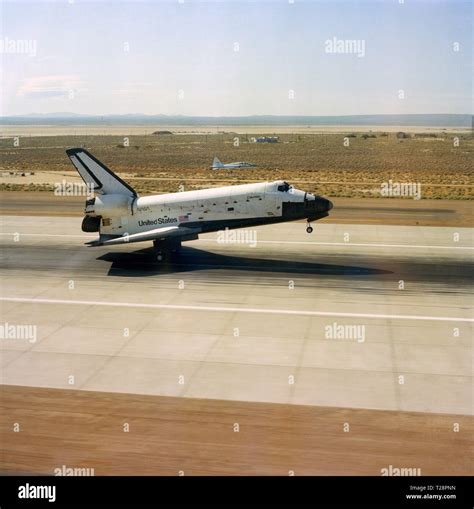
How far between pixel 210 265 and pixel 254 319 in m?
8.63

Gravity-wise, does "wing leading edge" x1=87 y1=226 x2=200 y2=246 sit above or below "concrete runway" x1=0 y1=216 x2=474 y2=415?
above

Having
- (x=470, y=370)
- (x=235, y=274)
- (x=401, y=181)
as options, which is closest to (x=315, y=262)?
(x=235, y=274)

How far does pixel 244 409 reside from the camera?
1595cm

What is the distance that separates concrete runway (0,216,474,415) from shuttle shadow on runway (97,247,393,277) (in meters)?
0.10

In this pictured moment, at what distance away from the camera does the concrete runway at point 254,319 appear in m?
17.6

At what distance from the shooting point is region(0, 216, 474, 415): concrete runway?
1764 cm

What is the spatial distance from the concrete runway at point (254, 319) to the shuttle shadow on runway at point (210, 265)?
0.10m

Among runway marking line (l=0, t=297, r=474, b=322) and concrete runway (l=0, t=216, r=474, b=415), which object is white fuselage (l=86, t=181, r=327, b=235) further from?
runway marking line (l=0, t=297, r=474, b=322)

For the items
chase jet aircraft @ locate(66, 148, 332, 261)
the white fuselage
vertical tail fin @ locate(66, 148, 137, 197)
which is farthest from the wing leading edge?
vertical tail fin @ locate(66, 148, 137, 197)

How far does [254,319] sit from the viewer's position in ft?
76.2

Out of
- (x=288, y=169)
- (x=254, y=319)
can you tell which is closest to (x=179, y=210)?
(x=254, y=319)

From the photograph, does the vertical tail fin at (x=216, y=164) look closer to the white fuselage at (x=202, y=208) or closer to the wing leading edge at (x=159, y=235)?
the white fuselage at (x=202, y=208)
